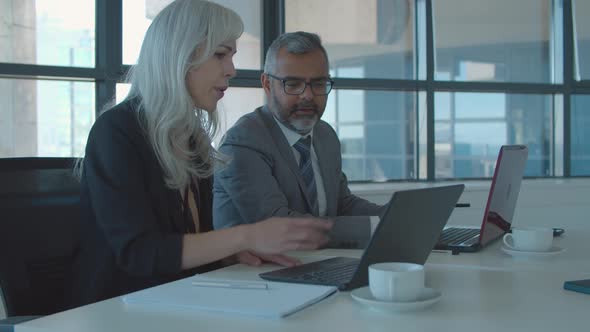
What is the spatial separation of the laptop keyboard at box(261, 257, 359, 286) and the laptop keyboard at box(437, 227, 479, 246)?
445 millimetres

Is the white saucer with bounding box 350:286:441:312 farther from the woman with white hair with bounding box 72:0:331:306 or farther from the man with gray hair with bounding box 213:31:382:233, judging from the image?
Answer: the man with gray hair with bounding box 213:31:382:233

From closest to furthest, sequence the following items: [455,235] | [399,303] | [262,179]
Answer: [399,303], [455,235], [262,179]

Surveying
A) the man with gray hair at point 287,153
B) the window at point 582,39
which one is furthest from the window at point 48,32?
the window at point 582,39

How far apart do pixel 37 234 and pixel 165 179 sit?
320 millimetres

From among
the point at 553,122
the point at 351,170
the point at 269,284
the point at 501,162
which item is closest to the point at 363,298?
the point at 269,284

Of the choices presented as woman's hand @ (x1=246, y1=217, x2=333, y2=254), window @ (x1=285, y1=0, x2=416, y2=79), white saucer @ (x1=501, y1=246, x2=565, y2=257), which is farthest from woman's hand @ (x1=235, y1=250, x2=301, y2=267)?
window @ (x1=285, y1=0, x2=416, y2=79)

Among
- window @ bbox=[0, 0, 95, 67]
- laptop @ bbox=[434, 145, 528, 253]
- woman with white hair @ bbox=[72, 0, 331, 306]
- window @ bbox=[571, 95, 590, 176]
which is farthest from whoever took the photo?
window @ bbox=[571, 95, 590, 176]

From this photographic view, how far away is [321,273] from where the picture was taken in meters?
1.32

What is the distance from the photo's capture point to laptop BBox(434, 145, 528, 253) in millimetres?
1720

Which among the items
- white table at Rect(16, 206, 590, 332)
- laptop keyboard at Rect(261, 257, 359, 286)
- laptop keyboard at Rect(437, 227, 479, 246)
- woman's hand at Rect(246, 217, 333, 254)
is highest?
woman's hand at Rect(246, 217, 333, 254)

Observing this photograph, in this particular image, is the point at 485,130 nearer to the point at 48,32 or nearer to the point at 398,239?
the point at 48,32

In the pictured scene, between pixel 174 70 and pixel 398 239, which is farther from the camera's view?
pixel 174 70

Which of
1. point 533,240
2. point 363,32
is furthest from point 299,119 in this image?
point 363,32

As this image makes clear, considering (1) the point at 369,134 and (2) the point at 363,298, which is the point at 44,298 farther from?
(1) the point at 369,134
